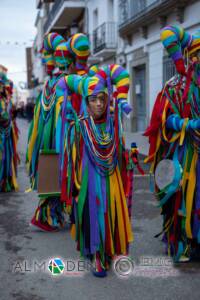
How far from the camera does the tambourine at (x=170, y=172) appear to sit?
342 cm

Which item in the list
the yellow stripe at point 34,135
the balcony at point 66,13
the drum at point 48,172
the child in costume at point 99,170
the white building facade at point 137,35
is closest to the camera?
the child in costume at point 99,170

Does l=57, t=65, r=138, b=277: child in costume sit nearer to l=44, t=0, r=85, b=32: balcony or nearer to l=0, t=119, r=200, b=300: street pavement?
l=0, t=119, r=200, b=300: street pavement

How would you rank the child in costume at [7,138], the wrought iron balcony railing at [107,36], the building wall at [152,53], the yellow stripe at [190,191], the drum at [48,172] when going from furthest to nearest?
the wrought iron balcony railing at [107,36], the building wall at [152,53], the child in costume at [7,138], the drum at [48,172], the yellow stripe at [190,191]

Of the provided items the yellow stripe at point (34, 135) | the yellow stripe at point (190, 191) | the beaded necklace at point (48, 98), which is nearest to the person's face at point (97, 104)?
the yellow stripe at point (190, 191)

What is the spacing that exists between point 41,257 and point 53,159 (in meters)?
0.97

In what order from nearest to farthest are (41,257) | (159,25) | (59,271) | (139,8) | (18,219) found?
1. (59,271)
2. (41,257)
3. (18,219)
4. (159,25)
5. (139,8)

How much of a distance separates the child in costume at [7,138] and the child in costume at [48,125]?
1838 millimetres

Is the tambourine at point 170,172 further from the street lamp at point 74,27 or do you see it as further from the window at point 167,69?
the street lamp at point 74,27

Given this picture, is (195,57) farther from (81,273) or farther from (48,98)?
(81,273)

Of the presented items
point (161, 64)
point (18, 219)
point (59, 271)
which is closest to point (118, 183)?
point (59, 271)

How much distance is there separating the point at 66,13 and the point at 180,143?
21.7 meters

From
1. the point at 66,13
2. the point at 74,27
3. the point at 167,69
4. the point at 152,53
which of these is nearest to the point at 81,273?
the point at 167,69

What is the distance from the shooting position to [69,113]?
360 cm

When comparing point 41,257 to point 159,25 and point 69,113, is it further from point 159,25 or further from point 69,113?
point 159,25
